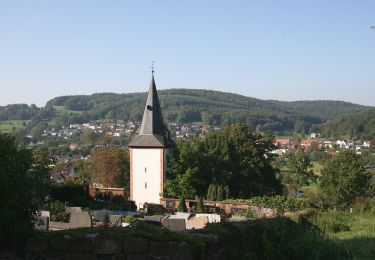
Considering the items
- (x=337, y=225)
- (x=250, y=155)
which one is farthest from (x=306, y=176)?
(x=337, y=225)

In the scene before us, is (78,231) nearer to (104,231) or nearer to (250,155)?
(104,231)

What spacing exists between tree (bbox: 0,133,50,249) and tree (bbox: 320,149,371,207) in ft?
123

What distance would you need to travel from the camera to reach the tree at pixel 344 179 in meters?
42.4

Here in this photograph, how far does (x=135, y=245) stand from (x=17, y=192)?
161cm

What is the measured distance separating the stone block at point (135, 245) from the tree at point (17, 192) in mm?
1187

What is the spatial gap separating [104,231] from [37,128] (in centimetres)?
17108

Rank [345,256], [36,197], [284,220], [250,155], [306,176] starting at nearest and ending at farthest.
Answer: [36,197]
[345,256]
[284,220]
[250,155]
[306,176]

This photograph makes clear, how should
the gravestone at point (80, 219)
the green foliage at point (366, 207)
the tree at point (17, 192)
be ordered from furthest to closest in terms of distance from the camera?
the gravestone at point (80, 219)
the green foliage at point (366, 207)
the tree at point (17, 192)

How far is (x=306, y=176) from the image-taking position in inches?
2579

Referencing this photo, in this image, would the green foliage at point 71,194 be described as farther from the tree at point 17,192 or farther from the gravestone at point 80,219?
the tree at point 17,192

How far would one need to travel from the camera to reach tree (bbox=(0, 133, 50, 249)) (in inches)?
239

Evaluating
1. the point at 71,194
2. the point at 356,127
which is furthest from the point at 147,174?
the point at 356,127

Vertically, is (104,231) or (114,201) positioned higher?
(104,231)

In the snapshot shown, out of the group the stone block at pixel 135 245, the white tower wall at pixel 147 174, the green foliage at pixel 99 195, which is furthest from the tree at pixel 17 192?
the white tower wall at pixel 147 174
